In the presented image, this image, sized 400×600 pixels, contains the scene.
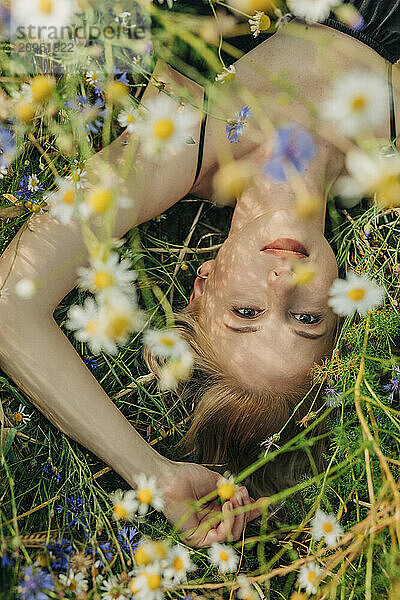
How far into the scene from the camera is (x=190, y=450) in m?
1.51

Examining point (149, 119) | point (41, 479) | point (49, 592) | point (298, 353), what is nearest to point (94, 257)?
point (149, 119)

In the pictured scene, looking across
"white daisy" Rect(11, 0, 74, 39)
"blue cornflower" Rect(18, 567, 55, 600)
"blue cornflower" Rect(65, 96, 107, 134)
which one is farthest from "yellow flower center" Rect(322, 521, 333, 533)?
"white daisy" Rect(11, 0, 74, 39)

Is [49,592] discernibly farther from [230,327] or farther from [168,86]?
[168,86]

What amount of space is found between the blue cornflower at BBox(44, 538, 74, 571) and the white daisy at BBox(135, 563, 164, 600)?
7.8 inches

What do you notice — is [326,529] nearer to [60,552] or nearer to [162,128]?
[60,552]

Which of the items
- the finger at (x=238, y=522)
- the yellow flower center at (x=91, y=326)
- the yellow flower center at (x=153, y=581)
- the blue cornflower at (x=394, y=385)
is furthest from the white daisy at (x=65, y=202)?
the blue cornflower at (x=394, y=385)

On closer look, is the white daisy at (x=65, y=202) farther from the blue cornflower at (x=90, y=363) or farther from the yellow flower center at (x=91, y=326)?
the blue cornflower at (x=90, y=363)

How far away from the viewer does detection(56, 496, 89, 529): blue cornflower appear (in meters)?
1.28

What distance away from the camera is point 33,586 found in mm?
961

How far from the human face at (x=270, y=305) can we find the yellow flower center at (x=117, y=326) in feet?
1.89

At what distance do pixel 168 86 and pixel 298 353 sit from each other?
2.04ft

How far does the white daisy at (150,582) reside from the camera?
945 mm

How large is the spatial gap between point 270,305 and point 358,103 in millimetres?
580

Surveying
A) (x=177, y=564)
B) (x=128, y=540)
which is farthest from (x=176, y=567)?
(x=128, y=540)
